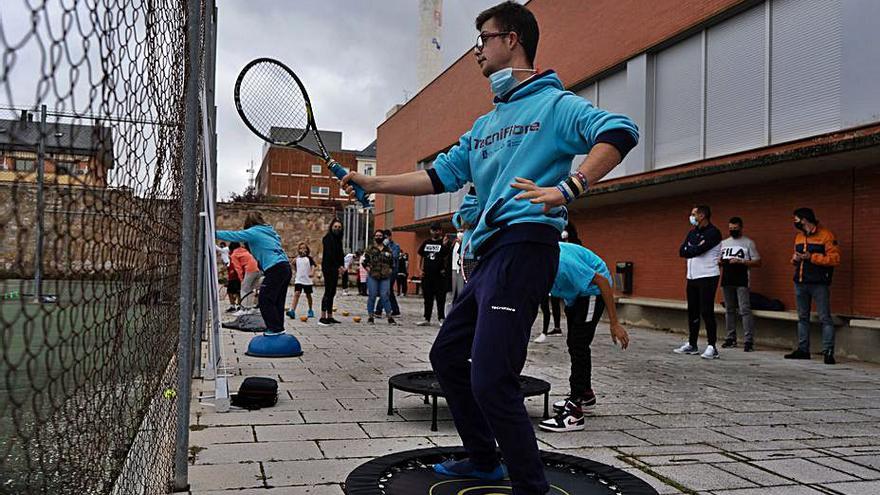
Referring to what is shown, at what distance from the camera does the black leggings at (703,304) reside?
9109 millimetres

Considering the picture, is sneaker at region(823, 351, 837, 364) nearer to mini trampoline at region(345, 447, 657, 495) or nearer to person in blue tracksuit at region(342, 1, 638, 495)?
mini trampoline at region(345, 447, 657, 495)

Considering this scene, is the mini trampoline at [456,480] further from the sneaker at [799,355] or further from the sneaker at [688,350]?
the sneaker at [799,355]

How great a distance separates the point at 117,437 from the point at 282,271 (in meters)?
6.00

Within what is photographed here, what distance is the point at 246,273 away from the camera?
1398cm

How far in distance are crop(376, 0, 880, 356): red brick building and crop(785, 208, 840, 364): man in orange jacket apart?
0.63 m

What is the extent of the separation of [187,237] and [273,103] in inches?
82.8

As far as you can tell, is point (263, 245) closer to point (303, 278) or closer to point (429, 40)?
point (303, 278)

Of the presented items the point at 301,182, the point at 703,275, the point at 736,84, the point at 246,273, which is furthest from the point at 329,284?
the point at 301,182

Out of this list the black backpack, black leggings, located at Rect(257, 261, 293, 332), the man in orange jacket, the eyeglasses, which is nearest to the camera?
the eyeglasses

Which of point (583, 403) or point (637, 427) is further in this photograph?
point (583, 403)

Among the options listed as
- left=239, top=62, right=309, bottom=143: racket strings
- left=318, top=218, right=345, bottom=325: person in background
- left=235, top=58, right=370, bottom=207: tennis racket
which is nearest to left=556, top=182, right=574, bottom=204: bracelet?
left=235, top=58, right=370, bottom=207: tennis racket

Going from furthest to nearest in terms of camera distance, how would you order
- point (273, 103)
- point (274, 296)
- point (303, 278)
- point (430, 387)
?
point (303, 278), point (274, 296), point (273, 103), point (430, 387)

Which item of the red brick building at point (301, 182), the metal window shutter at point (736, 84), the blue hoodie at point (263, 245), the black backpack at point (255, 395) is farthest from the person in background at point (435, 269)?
the red brick building at point (301, 182)

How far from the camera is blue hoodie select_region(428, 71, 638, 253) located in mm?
2811
